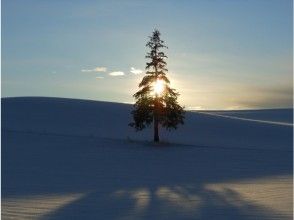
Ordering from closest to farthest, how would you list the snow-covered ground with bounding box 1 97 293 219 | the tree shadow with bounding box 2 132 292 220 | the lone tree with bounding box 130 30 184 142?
the tree shadow with bounding box 2 132 292 220, the snow-covered ground with bounding box 1 97 293 219, the lone tree with bounding box 130 30 184 142

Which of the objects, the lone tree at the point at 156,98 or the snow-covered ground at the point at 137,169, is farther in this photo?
the lone tree at the point at 156,98

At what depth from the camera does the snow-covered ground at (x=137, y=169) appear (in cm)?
1644

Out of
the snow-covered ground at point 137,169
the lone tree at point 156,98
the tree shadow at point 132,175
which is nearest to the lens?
the tree shadow at point 132,175

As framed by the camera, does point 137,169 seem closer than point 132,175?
No

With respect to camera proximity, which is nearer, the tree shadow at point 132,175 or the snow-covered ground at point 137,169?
the tree shadow at point 132,175

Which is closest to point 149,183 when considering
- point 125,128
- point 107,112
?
point 125,128

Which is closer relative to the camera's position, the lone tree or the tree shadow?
the tree shadow

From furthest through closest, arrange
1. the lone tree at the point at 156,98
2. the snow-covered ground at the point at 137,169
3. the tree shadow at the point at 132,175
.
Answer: the lone tree at the point at 156,98 < the snow-covered ground at the point at 137,169 < the tree shadow at the point at 132,175

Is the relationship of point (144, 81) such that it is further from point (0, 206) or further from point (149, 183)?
point (0, 206)

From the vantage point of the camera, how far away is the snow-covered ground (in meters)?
16.4

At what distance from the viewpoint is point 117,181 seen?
22422 millimetres

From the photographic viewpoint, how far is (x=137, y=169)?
26750 mm

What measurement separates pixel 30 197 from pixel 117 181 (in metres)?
5.19

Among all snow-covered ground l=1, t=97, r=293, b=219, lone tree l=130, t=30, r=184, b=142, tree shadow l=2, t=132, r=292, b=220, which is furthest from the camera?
lone tree l=130, t=30, r=184, b=142
